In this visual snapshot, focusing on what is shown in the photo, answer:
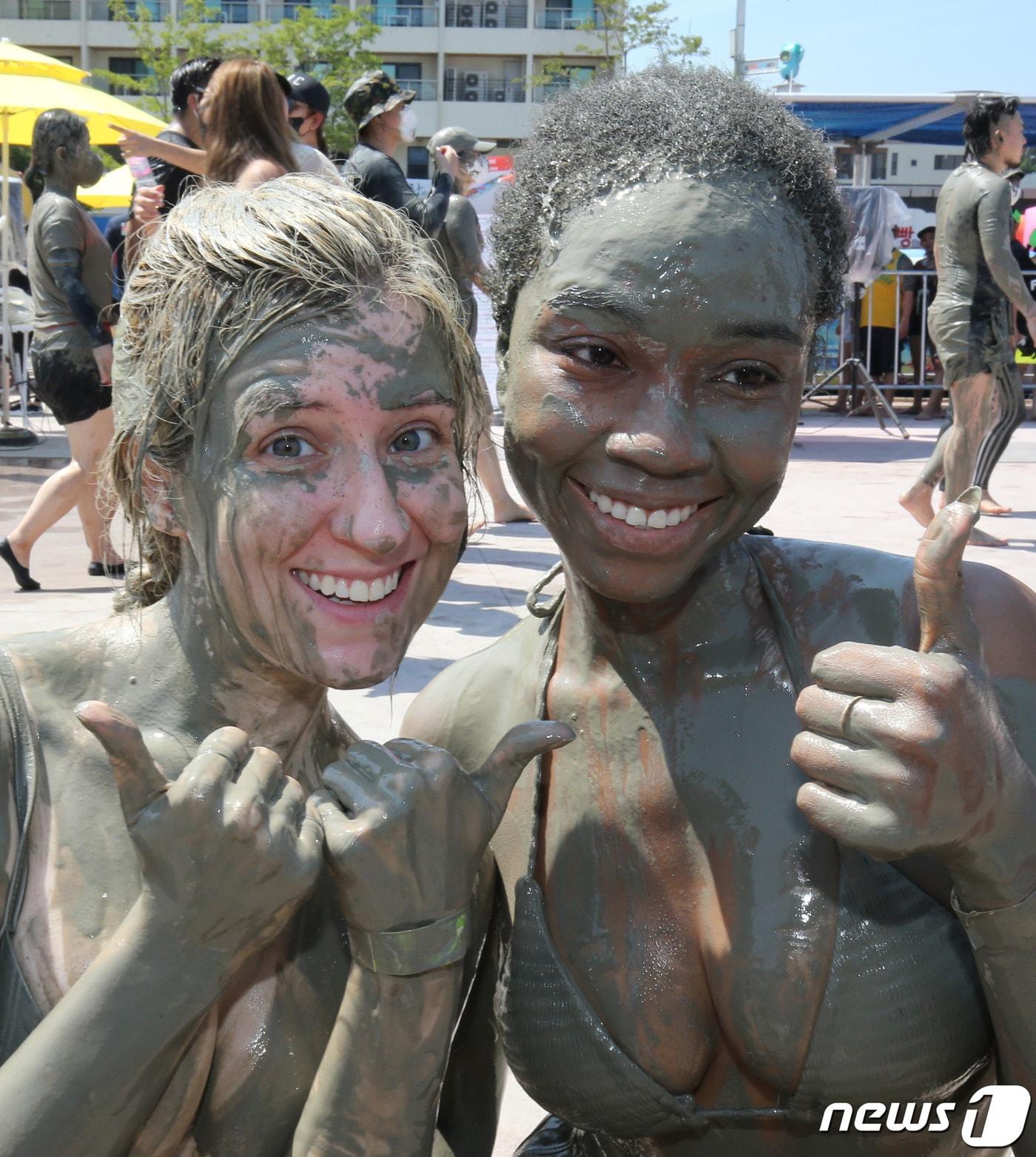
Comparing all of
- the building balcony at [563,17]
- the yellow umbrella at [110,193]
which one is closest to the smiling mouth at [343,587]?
the yellow umbrella at [110,193]

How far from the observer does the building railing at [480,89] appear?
58344 mm

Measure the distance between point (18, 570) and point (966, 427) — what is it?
4907 mm

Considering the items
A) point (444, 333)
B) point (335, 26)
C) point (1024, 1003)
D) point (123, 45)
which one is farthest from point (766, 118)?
point (123, 45)

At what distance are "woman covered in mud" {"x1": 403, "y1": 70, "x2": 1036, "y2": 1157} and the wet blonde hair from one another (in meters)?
0.16

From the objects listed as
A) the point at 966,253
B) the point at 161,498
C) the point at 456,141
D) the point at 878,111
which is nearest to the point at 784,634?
the point at 161,498

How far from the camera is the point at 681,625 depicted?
1.96 meters

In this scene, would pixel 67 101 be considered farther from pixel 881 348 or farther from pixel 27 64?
pixel 881 348

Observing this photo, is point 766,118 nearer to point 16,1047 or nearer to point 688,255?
point 688,255

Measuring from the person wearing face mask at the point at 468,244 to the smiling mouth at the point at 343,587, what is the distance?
5.13 meters

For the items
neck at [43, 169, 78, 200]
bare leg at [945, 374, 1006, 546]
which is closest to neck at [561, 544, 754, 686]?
bare leg at [945, 374, 1006, 546]

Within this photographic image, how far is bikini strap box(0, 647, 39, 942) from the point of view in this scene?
5.46ft

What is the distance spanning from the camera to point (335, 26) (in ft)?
134

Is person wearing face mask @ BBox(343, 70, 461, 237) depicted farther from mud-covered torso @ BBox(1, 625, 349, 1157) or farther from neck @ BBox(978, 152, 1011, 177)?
mud-covered torso @ BBox(1, 625, 349, 1157)

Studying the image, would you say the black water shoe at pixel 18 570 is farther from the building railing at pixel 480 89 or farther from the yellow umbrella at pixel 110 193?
the building railing at pixel 480 89
